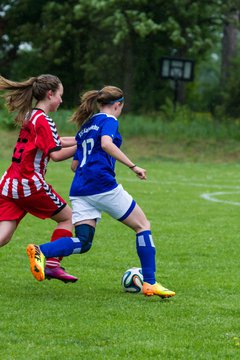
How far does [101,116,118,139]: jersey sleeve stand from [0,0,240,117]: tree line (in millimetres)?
26503

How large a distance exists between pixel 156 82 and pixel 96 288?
32.9 metres

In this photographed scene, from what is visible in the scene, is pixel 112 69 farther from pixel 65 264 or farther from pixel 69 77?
pixel 65 264

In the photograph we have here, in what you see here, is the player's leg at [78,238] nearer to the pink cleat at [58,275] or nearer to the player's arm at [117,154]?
the player's arm at [117,154]

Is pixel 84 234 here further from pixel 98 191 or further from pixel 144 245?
pixel 144 245

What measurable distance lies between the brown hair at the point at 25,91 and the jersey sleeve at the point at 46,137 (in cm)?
21

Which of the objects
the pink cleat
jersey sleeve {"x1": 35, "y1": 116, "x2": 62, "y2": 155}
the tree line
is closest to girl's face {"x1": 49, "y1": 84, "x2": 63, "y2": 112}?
jersey sleeve {"x1": 35, "y1": 116, "x2": 62, "y2": 155}

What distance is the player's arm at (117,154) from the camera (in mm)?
A: 7418

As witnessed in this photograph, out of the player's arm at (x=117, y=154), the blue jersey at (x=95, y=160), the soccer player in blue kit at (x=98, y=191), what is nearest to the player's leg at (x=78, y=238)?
the soccer player in blue kit at (x=98, y=191)

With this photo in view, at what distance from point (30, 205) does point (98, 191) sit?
66 cm

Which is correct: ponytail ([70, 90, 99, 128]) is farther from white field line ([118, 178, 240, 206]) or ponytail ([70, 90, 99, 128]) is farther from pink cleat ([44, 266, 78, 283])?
white field line ([118, 178, 240, 206])


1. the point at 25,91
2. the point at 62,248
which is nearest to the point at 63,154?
the point at 25,91

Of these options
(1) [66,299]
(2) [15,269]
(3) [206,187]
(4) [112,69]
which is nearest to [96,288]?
(1) [66,299]

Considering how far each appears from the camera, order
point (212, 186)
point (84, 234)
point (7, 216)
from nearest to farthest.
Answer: point (84, 234), point (7, 216), point (212, 186)

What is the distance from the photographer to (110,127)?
299 inches
